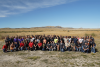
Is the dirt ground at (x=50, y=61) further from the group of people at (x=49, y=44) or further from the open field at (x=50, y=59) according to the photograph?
the group of people at (x=49, y=44)

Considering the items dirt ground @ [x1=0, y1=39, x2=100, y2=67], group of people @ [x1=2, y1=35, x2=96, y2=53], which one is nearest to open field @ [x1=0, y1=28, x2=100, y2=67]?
dirt ground @ [x1=0, y1=39, x2=100, y2=67]

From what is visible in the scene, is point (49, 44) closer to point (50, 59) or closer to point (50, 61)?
point (50, 59)

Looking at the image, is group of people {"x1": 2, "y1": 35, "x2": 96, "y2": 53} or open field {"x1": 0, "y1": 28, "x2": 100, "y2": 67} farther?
group of people {"x1": 2, "y1": 35, "x2": 96, "y2": 53}

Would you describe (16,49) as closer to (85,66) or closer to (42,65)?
(42,65)

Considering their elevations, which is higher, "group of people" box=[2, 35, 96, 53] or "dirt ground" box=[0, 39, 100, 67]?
"group of people" box=[2, 35, 96, 53]

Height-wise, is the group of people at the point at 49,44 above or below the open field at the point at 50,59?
above

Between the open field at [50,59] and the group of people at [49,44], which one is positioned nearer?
the open field at [50,59]

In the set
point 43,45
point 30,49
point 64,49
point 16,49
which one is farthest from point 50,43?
point 16,49

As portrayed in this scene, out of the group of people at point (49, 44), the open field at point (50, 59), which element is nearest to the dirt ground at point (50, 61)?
the open field at point (50, 59)

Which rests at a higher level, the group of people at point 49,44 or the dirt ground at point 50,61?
the group of people at point 49,44

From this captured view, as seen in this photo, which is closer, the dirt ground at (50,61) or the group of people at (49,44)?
the dirt ground at (50,61)

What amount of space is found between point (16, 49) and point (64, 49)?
6205mm

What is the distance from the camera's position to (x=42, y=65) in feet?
20.8

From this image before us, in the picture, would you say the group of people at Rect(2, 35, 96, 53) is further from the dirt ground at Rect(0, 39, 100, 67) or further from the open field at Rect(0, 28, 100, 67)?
the dirt ground at Rect(0, 39, 100, 67)
